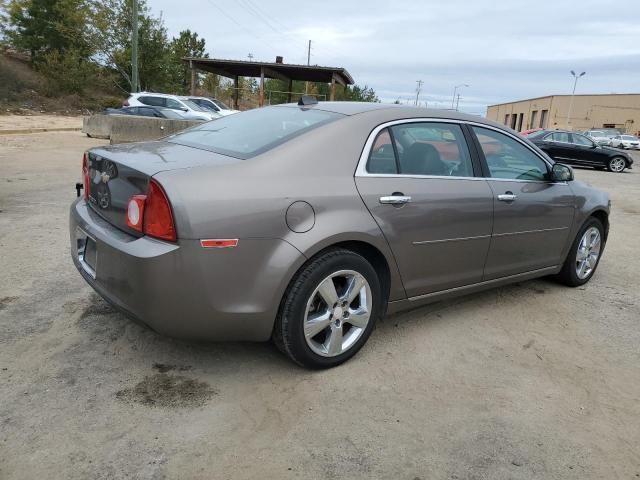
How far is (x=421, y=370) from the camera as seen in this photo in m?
3.27

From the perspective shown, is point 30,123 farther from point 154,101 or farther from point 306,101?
point 306,101

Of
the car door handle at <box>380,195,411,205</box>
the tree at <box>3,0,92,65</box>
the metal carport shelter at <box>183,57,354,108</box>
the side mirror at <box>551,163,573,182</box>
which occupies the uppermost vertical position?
the tree at <box>3,0,92,65</box>

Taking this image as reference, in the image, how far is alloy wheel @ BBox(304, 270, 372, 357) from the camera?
3.01 m

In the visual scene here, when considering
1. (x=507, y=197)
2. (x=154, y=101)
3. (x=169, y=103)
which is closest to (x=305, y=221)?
(x=507, y=197)

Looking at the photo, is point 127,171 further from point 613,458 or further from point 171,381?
point 613,458

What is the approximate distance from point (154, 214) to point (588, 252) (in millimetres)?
4122

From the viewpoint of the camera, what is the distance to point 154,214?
2.61 metres

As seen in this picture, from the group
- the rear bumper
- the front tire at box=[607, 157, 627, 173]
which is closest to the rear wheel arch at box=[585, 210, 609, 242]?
the rear bumper

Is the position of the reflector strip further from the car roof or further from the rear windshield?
the car roof

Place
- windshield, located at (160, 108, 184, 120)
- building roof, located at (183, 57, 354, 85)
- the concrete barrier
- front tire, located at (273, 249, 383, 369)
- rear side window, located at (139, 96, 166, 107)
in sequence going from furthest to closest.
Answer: building roof, located at (183, 57, 354, 85), rear side window, located at (139, 96, 166, 107), windshield, located at (160, 108, 184, 120), the concrete barrier, front tire, located at (273, 249, 383, 369)

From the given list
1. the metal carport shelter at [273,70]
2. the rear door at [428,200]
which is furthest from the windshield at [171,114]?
the rear door at [428,200]

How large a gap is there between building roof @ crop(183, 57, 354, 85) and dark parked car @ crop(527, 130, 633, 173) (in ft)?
39.6

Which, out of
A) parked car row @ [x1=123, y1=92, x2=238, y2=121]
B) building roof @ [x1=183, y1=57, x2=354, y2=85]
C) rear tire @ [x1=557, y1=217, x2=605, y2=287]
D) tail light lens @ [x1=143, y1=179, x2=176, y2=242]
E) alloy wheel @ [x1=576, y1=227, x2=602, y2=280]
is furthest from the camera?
building roof @ [x1=183, y1=57, x2=354, y2=85]

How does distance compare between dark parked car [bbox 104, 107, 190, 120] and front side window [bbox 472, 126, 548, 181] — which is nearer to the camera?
front side window [bbox 472, 126, 548, 181]
